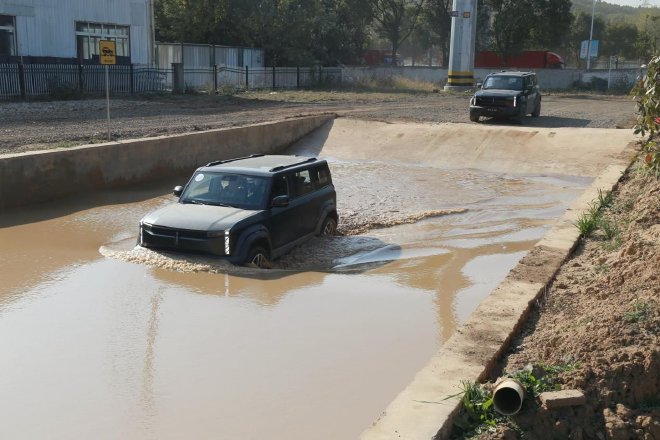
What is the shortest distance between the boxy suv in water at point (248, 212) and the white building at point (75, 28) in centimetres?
2736

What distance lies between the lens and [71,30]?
3891 cm

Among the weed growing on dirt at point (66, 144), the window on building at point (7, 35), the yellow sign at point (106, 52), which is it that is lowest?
the weed growing on dirt at point (66, 144)

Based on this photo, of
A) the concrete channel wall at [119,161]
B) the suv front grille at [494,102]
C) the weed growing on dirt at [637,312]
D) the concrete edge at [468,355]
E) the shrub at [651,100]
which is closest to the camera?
the concrete edge at [468,355]

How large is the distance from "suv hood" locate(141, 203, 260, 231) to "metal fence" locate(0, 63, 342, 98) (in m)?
23.9

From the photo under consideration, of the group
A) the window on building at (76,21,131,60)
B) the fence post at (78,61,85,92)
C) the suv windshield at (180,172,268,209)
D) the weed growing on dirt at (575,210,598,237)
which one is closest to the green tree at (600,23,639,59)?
the window on building at (76,21,131,60)

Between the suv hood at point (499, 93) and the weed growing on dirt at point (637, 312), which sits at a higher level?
the suv hood at point (499, 93)

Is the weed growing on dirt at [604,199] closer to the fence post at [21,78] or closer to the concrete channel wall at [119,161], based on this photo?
the concrete channel wall at [119,161]

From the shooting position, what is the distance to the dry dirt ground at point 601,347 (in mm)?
5086

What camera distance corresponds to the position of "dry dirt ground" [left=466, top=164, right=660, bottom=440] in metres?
5.09

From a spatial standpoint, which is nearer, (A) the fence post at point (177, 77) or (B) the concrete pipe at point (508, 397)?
(B) the concrete pipe at point (508, 397)

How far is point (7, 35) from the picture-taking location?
36.3 meters

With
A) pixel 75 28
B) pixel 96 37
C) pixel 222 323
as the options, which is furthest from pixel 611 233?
pixel 96 37

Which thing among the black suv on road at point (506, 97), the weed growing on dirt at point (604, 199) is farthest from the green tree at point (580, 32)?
the weed growing on dirt at point (604, 199)

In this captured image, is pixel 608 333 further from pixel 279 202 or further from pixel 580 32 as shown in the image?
pixel 580 32
